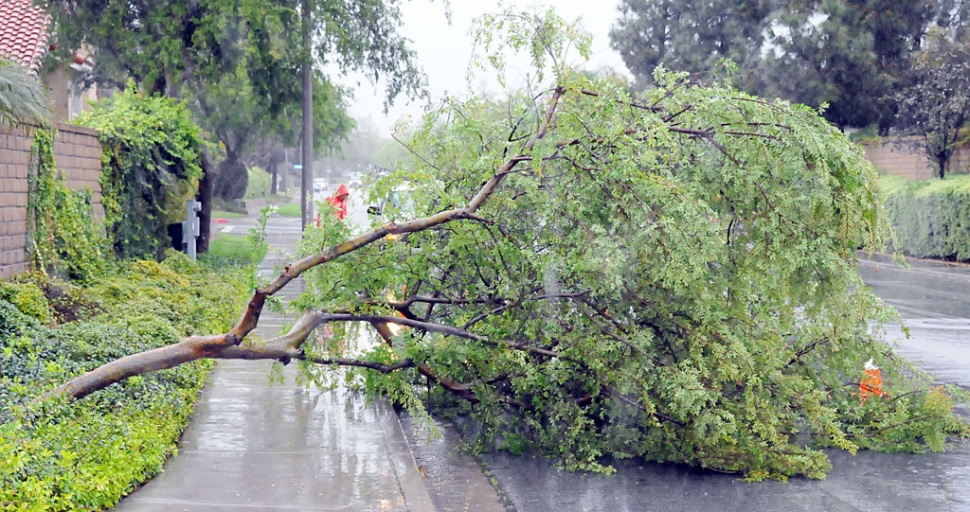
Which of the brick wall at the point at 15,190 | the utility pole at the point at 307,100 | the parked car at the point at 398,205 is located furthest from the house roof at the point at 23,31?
the parked car at the point at 398,205

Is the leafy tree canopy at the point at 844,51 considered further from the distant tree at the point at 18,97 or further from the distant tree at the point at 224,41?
the distant tree at the point at 18,97

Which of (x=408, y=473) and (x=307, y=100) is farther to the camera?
(x=307, y=100)

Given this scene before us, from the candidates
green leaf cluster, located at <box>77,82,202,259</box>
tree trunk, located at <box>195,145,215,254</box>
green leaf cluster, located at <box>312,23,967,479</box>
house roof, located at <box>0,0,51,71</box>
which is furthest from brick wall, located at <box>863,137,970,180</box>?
green leaf cluster, located at <box>312,23,967,479</box>

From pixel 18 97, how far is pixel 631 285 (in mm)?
6455

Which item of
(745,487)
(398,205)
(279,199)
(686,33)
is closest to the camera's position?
(745,487)

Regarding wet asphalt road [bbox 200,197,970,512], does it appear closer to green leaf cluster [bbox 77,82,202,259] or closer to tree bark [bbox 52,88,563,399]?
tree bark [bbox 52,88,563,399]

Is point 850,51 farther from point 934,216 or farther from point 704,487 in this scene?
point 704,487

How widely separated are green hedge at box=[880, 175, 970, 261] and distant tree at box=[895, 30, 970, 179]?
1.49m

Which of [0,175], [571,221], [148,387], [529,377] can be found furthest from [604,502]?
[0,175]

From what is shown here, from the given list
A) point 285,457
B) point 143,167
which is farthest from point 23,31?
point 285,457

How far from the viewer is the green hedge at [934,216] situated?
2755 centimetres

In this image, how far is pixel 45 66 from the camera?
23344 millimetres

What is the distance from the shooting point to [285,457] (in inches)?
287

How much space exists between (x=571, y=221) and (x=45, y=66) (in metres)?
19.5
